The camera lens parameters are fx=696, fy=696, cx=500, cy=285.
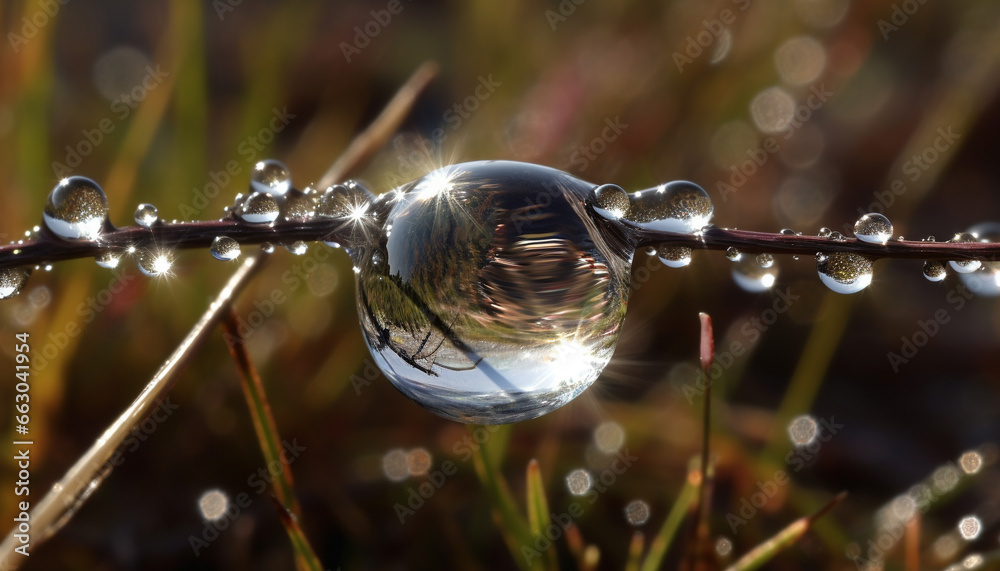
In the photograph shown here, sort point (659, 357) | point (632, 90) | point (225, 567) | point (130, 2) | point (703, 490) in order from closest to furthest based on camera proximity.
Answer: point (703, 490) → point (225, 567) → point (659, 357) → point (632, 90) → point (130, 2)

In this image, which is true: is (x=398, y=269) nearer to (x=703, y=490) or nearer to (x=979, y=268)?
(x=703, y=490)

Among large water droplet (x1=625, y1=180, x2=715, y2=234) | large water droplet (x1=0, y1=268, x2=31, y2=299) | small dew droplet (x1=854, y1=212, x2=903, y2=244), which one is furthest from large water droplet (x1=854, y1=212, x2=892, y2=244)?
large water droplet (x1=0, y1=268, x2=31, y2=299)

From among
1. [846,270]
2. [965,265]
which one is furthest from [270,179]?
[965,265]

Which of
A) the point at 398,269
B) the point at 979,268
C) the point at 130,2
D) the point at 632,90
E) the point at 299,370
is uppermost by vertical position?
the point at 130,2

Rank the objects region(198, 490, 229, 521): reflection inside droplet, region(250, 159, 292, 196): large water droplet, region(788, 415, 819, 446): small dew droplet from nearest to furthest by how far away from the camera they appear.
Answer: region(250, 159, 292, 196): large water droplet → region(198, 490, 229, 521): reflection inside droplet → region(788, 415, 819, 446): small dew droplet

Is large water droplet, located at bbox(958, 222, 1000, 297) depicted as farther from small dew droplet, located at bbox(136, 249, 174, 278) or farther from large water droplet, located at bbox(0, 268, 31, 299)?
large water droplet, located at bbox(0, 268, 31, 299)

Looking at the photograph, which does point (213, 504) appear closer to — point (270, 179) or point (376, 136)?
point (270, 179)

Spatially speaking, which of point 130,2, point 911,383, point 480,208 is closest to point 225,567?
point 480,208

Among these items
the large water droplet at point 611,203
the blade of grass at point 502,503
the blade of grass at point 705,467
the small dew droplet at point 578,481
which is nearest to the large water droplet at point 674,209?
the large water droplet at point 611,203
